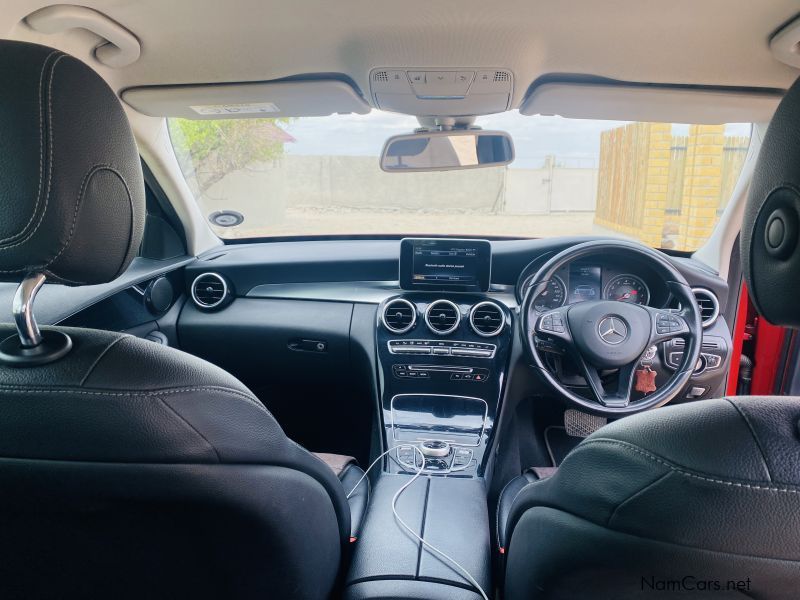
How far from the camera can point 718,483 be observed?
795mm

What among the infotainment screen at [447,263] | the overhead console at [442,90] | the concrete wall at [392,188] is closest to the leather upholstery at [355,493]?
the infotainment screen at [447,263]

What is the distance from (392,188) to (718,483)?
3.87m

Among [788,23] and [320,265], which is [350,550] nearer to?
[320,265]

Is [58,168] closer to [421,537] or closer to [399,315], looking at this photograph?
[421,537]

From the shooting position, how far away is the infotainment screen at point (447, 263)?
8.84 feet

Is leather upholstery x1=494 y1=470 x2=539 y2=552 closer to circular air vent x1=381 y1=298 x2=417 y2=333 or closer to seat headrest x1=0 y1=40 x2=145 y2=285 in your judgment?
circular air vent x1=381 y1=298 x2=417 y2=333

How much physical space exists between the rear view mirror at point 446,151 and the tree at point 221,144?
2.42 feet

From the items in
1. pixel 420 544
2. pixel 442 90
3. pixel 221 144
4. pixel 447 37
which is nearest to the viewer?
pixel 420 544

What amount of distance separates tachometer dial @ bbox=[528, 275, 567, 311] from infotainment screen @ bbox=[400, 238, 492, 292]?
11.7 inches

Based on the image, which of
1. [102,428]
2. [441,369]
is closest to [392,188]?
[441,369]

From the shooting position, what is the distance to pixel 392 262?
117 inches

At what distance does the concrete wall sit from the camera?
407cm

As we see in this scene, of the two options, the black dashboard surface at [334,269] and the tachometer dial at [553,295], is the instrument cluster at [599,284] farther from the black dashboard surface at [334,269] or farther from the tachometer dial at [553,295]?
the black dashboard surface at [334,269]

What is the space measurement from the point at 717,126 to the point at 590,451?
247 cm
